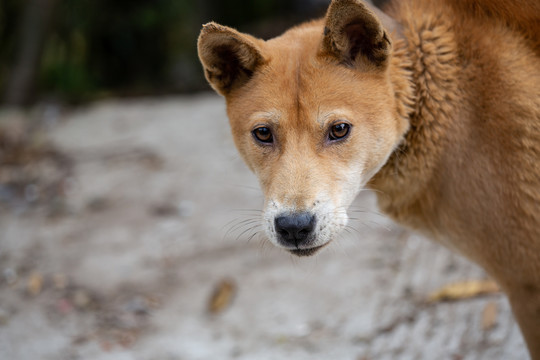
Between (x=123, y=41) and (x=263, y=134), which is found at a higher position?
(x=263, y=134)

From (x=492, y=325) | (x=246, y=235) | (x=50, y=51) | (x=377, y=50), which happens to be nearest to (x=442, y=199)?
(x=377, y=50)

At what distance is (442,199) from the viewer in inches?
134

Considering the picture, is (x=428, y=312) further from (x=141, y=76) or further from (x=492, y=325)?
(x=141, y=76)

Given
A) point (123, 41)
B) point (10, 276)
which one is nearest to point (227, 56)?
point (10, 276)

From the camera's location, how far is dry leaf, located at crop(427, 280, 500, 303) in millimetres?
4879

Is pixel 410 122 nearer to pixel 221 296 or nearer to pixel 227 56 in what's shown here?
pixel 227 56

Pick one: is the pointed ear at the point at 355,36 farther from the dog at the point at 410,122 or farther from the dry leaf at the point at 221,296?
the dry leaf at the point at 221,296

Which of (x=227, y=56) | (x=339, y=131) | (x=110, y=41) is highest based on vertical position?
(x=227, y=56)

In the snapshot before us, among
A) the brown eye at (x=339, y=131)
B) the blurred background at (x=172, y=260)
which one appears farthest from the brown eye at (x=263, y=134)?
the blurred background at (x=172, y=260)

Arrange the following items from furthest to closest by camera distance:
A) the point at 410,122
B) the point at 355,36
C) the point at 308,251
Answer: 1. the point at 410,122
2. the point at 355,36
3. the point at 308,251

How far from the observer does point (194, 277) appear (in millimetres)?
5801

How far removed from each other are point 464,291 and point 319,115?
249 centimetres

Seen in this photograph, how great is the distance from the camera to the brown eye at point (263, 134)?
3.38 metres

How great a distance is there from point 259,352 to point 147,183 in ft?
9.72
